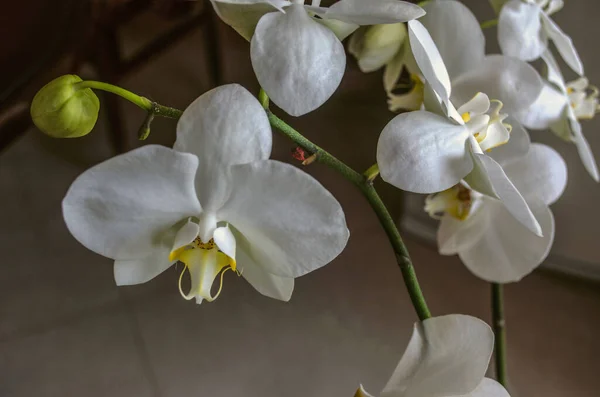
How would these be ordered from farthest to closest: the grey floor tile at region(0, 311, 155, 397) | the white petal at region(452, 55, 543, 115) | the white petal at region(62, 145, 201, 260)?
1. the grey floor tile at region(0, 311, 155, 397)
2. the white petal at region(452, 55, 543, 115)
3. the white petal at region(62, 145, 201, 260)

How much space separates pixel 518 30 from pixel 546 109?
8 cm

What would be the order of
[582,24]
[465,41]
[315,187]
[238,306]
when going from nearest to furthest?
[315,187], [465,41], [582,24], [238,306]

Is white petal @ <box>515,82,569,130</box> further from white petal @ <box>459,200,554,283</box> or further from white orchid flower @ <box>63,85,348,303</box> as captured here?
white orchid flower @ <box>63,85,348,303</box>

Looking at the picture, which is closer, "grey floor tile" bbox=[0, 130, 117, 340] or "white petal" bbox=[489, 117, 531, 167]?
"white petal" bbox=[489, 117, 531, 167]

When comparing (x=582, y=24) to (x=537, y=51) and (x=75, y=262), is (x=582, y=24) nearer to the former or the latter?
(x=537, y=51)

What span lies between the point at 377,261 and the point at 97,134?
0.67 m

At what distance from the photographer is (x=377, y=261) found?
1216mm

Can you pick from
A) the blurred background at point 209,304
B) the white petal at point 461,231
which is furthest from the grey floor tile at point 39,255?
the white petal at point 461,231

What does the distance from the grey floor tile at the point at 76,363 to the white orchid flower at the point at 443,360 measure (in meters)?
0.74

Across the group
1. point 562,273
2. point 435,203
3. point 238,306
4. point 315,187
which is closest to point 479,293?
point 562,273

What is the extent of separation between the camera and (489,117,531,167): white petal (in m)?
0.46

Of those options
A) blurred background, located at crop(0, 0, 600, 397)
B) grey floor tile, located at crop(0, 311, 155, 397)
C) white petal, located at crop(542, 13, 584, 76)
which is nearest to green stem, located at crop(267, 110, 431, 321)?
white petal, located at crop(542, 13, 584, 76)

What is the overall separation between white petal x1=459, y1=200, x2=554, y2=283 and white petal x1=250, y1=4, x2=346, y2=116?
26 cm

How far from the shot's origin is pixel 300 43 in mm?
298
